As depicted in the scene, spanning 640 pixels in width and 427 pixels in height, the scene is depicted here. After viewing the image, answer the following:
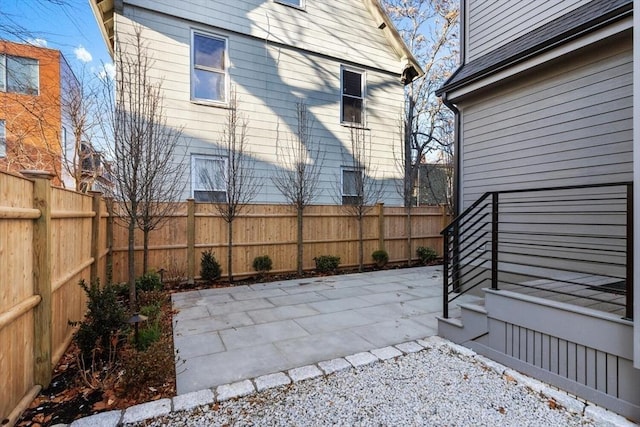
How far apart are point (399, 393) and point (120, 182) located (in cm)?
450

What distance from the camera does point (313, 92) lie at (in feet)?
28.6

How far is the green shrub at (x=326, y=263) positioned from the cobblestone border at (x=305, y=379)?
4.44 m

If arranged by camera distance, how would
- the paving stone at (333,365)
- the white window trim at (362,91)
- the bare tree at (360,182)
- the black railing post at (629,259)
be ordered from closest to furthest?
the black railing post at (629,259)
the paving stone at (333,365)
the bare tree at (360,182)
the white window trim at (362,91)

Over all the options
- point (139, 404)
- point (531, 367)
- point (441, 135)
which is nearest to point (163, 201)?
point (139, 404)

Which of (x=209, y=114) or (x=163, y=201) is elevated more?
(x=209, y=114)

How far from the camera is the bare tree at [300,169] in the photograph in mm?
7781

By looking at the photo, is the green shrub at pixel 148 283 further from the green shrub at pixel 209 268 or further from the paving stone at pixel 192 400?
the paving stone at pixel 192 400

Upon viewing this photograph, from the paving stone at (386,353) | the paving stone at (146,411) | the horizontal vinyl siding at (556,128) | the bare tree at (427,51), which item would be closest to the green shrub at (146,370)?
the paving stone at (146,411)

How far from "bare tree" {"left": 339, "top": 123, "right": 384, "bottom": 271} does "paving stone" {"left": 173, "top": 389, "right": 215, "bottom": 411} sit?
6127 mm

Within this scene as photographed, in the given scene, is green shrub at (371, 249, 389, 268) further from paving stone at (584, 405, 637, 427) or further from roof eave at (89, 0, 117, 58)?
roof eave at (89, 0, 117, 58)

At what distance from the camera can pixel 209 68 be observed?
7.59 meters

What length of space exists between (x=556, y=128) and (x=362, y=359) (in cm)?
404

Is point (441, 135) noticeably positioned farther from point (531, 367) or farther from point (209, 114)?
point (531, 367)

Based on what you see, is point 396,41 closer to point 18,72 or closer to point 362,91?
point 362,91
